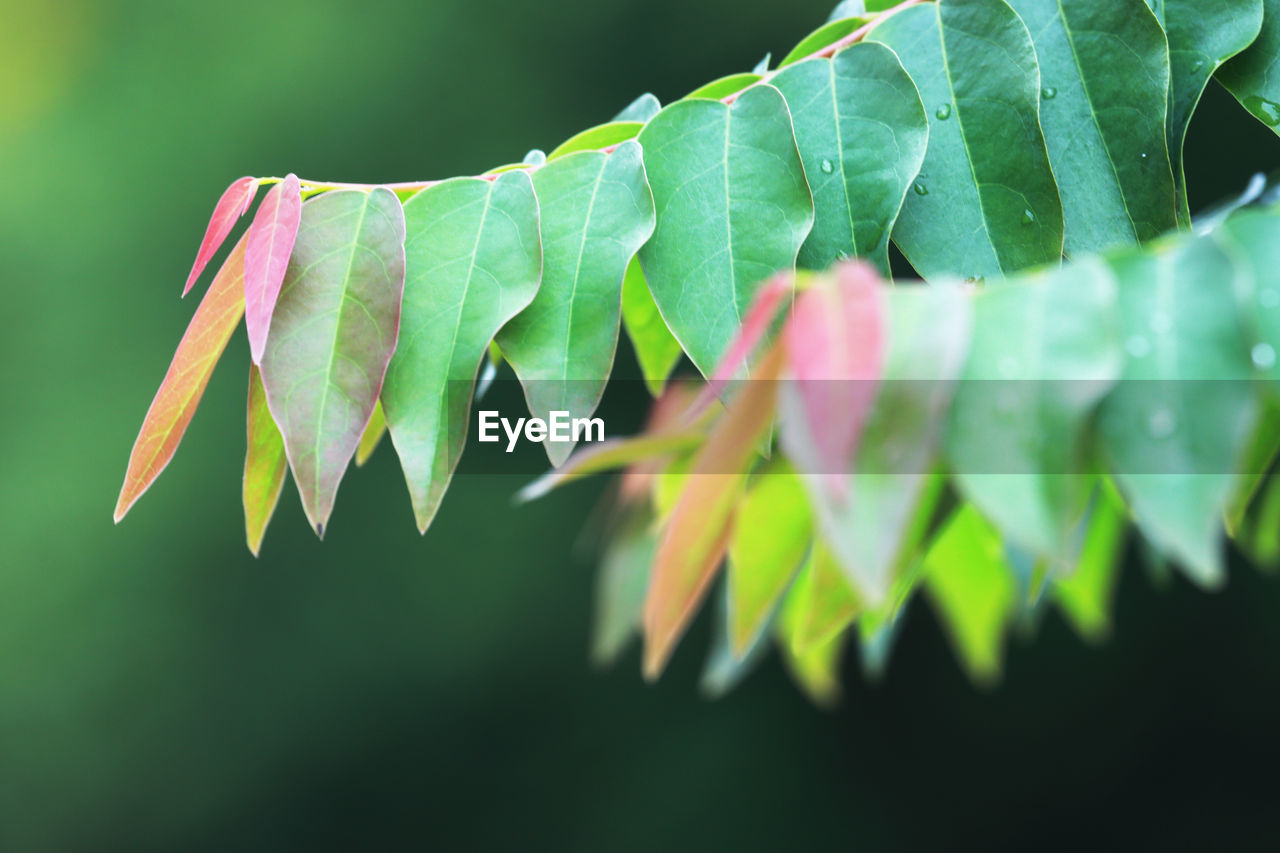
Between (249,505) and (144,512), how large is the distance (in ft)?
7.57

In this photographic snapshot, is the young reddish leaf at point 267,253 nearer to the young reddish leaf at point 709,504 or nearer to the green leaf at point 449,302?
the green leaf at point 449,302

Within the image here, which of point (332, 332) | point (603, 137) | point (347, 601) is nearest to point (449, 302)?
point (332, 332)

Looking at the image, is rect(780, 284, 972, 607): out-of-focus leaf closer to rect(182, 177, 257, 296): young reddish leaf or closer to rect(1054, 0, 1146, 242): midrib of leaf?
rect(1054, 0, 1146, 242): midrib of leaf

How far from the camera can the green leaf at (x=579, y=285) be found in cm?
51

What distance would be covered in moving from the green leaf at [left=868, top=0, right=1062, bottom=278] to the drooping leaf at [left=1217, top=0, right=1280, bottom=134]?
0.13 meters

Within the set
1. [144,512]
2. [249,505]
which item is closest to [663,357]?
[249,505]

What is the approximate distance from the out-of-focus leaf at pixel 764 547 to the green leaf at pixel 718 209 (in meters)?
0.11

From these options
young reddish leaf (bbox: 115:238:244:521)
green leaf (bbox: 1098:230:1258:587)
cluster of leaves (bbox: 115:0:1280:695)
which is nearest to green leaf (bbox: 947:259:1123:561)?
green leaf (bbox: 1098:230:1258:587)

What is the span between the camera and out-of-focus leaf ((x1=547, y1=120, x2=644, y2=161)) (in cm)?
62

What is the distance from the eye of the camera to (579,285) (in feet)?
1.74

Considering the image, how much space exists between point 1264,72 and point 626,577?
0.65 m

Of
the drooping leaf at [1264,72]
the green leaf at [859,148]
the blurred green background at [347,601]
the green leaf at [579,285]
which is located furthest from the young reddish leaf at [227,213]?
the blurred green background at [347,601]

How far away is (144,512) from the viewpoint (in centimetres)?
257

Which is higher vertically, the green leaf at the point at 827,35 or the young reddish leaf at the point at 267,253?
the young reddish leaf at the point at 267,253
